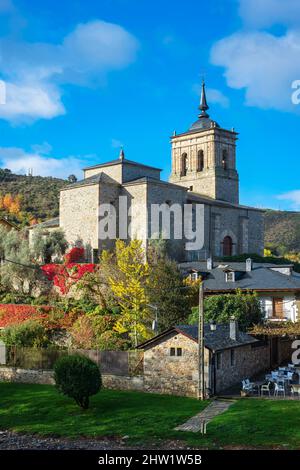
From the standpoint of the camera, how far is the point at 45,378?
98.9ft

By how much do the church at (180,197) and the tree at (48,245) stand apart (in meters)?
0.81

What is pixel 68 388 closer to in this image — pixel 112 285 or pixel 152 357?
pixel 152 357

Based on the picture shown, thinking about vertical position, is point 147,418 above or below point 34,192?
below

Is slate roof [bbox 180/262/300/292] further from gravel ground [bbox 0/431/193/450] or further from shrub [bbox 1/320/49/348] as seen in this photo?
gravel ground [bbox 0/431/193/450]

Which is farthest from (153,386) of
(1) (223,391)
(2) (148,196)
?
(2) (148,196)

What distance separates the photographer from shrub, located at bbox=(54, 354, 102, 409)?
79.5 feet

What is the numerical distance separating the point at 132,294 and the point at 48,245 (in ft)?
46.6

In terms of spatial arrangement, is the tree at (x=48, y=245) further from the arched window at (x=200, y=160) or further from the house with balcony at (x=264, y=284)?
the arched window at (x=200, y=160)

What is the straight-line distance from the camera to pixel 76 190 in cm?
4934

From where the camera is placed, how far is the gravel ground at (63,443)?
19.9 meters

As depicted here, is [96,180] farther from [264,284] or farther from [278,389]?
[278,389]

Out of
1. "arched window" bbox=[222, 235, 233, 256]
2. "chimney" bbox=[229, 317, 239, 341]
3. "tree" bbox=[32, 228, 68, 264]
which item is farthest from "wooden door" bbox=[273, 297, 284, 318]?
"arched window" bbox=[222, 235, 233, 256]

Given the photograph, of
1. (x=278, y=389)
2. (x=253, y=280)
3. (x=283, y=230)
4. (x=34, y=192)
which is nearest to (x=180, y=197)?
(x=253, y=280)

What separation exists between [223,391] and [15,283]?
859 inches
